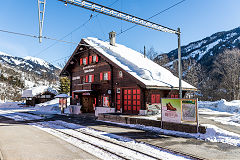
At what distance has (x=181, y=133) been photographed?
1028 cm

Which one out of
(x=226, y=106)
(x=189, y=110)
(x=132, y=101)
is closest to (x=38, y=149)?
(x=189, y=110)

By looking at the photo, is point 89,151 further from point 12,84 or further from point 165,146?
point 12,84

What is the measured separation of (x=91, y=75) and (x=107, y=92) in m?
4.48

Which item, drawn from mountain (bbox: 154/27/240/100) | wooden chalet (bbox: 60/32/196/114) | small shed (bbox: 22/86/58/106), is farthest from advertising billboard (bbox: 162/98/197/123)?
small shed (bbox: 22/86/58/106)

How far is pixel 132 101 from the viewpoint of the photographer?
18.1 m

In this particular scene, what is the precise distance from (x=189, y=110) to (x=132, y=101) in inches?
316

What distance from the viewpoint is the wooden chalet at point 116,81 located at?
17250 mm

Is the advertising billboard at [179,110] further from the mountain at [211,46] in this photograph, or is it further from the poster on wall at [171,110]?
the mountain at [211,46]

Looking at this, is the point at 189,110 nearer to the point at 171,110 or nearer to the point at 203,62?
the point at 171,110

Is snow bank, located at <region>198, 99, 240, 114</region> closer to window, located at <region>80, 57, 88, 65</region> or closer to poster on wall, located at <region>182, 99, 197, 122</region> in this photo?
poster on wall, located at <region>182, 99, 197, 122</region>

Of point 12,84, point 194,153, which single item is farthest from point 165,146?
point 12,84

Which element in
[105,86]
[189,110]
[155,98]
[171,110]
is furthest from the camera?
[105,86]

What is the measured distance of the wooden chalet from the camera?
17250 mm

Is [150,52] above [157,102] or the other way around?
above
